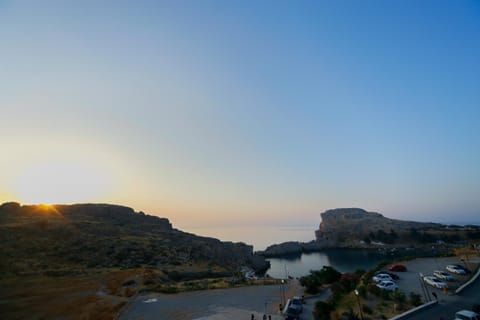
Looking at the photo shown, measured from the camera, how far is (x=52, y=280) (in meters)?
42.5

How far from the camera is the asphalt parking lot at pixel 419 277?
26.5 metres

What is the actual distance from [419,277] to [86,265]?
185 ft

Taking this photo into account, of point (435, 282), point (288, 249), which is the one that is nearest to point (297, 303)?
point (435, 282)

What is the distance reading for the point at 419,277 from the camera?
109ft

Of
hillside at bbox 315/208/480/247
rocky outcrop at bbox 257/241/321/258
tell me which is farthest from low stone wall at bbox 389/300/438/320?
rocky outcrop at bbox 257/241/321/258

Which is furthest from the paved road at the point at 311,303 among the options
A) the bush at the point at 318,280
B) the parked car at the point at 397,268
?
the parked car at the point at 397,268

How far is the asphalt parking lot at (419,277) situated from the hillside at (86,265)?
3002 centimetres

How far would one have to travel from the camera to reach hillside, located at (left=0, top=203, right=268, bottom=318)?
111 ft

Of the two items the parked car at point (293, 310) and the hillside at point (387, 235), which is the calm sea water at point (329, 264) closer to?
the hillside at point (387, 235)

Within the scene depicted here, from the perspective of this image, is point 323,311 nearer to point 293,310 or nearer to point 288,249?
point 293,310

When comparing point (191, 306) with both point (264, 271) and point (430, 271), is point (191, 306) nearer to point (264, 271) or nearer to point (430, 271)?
point (430, 271)

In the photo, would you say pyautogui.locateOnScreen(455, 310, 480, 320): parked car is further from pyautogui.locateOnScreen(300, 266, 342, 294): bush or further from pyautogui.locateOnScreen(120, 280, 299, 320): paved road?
pyautogui.locateOnScreen(300, 266, 342, 294): bush

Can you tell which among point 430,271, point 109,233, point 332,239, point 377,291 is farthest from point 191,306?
point 332,239

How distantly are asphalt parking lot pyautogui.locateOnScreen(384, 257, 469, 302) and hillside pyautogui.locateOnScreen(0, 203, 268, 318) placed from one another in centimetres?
3002
